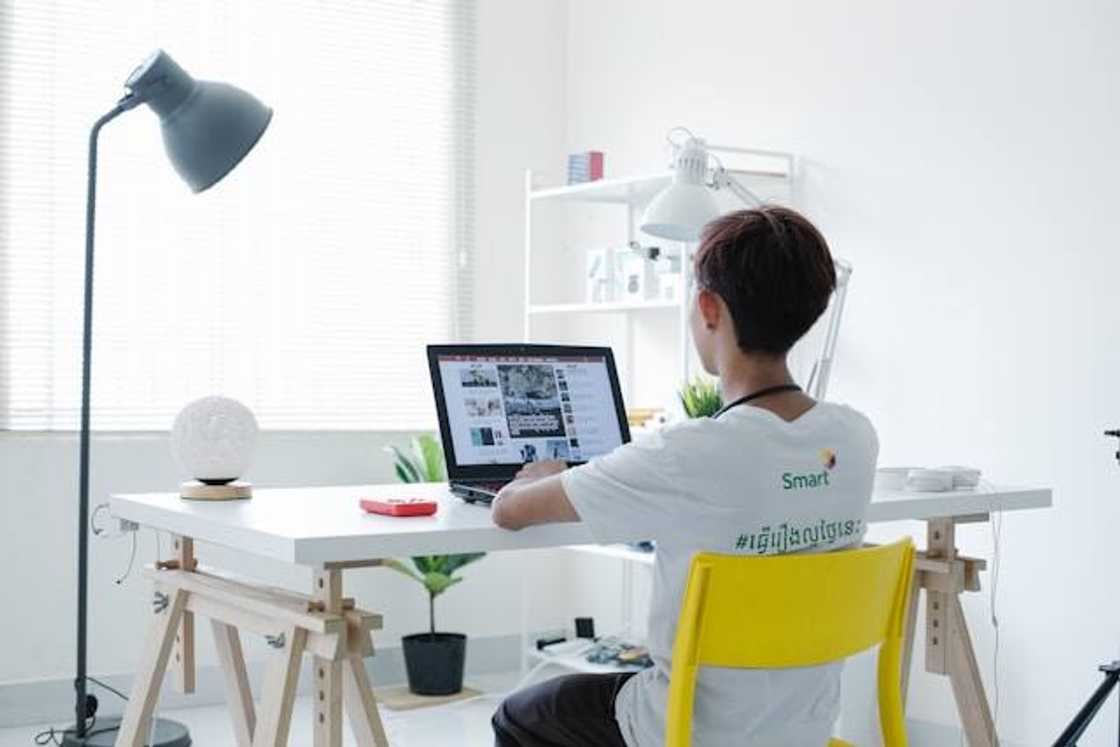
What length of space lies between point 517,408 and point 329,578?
0.57 meters

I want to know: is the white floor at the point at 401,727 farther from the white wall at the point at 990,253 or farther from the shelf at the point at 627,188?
the shelf at the point at 627,188

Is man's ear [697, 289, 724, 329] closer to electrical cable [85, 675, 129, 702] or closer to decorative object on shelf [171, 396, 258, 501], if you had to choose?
decorative object on shelf [171, 396, 258, 501]

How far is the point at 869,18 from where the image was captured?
3.84 metres

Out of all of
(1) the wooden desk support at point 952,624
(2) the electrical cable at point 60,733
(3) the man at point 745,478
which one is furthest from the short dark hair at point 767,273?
(2) the electrical cable at point 60,733

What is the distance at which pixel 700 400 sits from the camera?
366cm

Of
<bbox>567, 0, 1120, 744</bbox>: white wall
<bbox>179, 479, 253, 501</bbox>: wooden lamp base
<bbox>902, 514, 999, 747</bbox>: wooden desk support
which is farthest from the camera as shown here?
<bbox>567, 0, 1120, 744</bbox>: white wall

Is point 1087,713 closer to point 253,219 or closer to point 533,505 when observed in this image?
point 533,505

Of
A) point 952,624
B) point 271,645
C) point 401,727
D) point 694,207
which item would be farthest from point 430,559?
point 271,645

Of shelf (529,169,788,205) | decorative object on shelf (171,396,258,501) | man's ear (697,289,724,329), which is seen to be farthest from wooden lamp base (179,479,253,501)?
shelf (529,169,788,205)

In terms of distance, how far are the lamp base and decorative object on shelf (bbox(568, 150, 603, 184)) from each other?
201 centimetres

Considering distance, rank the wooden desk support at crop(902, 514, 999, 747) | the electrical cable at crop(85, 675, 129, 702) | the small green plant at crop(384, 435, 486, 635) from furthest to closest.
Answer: the small green plant at crop(384, 435, 486, 635) → the electrical cable at crop(85, 675, 129, 702) → the wooden desk support at crop(902, 514, 999, 747)

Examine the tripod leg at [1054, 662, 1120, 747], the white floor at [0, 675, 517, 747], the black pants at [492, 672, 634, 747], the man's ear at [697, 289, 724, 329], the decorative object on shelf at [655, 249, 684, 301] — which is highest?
the decorative object on shelf at [655, 249, 684, 301]

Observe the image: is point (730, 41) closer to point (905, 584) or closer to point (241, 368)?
point (241, 368)

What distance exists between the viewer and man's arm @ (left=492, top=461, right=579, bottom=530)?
1890 mm
